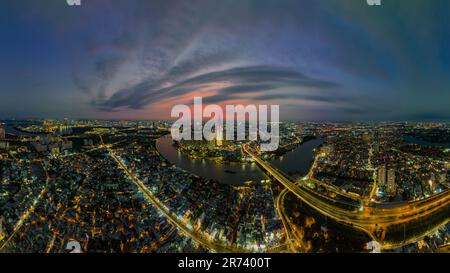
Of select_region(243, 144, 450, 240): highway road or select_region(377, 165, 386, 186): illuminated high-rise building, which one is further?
select_region(377, 165, 386, 186): illuminated high-rise building

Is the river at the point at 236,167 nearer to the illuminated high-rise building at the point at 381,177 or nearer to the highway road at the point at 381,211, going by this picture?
the illuminated high-rise building at the point at 381,177

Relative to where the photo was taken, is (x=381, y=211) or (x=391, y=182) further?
(x=391, y=182)

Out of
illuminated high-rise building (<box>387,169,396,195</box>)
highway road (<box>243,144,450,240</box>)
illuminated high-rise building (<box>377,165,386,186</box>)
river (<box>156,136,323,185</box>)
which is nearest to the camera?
highway road (<box>243,144,450,240</box>)

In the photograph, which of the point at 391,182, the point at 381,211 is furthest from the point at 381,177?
the point at 381,211

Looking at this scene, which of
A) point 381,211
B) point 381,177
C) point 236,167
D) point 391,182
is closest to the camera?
point 381,211

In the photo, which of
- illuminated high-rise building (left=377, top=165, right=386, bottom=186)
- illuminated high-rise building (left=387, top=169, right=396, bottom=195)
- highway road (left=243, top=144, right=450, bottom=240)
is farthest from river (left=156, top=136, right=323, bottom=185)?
highway road (left=243, top=144, right=450, bottom=240)

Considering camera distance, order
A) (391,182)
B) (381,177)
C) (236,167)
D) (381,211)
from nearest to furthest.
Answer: (381,211) → (391,182) → (381,177) → (236,167)

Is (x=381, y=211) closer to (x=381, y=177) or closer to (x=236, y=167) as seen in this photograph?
(x=381, y=177)

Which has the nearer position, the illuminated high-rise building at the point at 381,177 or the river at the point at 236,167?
the illuminated high-rise building at the point at 381,177

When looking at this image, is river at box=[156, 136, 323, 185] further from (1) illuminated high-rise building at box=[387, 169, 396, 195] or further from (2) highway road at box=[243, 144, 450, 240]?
(2) highway road at box=[243, 144, 450, 240]

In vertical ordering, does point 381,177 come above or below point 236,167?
above

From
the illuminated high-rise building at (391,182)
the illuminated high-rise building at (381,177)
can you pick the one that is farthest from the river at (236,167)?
the illuminated high-rise building at (391,182)
